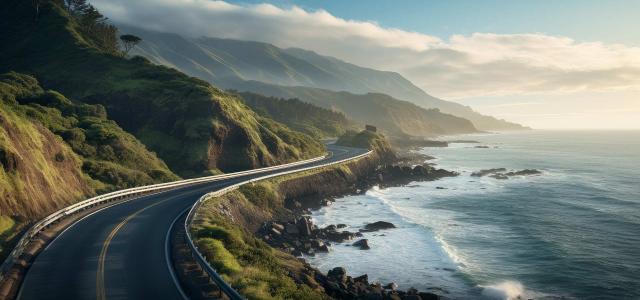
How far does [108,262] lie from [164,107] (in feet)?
186

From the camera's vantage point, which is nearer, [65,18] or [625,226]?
[625,226]

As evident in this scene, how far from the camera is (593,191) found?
3063 inches

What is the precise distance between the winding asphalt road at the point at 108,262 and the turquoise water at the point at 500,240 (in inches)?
610

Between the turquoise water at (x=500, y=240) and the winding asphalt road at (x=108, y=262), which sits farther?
the turquoise water at (x=500, y=240)

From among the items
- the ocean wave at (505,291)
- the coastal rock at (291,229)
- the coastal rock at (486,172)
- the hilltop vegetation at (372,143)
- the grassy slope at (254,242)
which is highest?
the hilltop vegetation at (372,143)

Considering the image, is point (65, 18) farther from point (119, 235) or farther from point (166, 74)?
point (119, 235)

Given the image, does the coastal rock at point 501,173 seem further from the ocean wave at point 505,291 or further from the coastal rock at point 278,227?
the ocean wave at point 505,291

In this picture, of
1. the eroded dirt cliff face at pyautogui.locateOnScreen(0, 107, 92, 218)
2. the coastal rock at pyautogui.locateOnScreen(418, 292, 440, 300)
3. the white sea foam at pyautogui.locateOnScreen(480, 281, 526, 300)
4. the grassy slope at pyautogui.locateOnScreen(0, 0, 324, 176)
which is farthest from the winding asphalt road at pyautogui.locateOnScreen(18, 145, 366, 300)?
the grassy slope at pyautogui.locateOnScreen(0, 0, 324, 176)

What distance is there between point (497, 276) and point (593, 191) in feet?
181

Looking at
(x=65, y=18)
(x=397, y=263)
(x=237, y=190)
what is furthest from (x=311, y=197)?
(x=65, y=18)

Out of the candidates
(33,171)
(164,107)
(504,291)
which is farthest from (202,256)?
(164,107)

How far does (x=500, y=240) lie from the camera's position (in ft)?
153

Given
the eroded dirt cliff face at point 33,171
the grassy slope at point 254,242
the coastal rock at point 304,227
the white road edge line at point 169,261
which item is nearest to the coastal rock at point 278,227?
the coastal rock at point 304,227

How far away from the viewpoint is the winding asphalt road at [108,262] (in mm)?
18109
